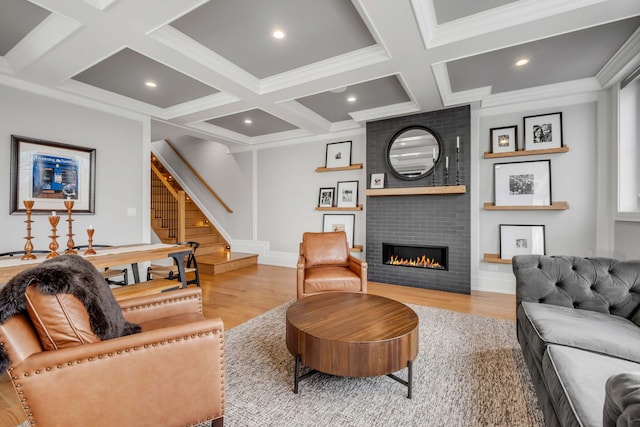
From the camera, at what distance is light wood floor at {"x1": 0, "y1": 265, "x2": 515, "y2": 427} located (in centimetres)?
313

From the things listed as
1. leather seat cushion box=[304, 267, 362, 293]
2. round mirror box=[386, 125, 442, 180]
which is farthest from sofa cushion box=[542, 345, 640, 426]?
round mirror box=[386, 125, 442, 180]

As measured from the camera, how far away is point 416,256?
4.34 meters

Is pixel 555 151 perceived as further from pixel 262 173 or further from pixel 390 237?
pixel 262 173

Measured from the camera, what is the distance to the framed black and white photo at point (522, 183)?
143 inches

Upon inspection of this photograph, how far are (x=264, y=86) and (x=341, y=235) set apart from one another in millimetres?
2058

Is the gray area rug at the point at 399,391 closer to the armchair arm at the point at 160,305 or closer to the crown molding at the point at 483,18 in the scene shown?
the armchair arm at the point at 160,305

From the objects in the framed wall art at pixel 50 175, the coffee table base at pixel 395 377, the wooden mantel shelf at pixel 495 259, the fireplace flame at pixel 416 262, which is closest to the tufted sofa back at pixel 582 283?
the coffee table base at pixel 395 377

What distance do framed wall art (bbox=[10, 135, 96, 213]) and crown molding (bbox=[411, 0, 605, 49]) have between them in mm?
4006

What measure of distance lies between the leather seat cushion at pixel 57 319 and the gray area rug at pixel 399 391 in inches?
34.5

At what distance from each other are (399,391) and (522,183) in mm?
3342

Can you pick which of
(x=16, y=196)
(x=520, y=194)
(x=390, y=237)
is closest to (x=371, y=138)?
(x=390, y=237)

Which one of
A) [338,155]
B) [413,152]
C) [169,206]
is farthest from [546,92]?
[169,206]

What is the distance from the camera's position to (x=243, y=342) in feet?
7.83

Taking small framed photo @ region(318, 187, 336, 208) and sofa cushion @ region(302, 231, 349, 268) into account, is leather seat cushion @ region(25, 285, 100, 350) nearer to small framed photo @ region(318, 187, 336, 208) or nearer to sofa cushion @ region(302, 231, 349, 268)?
sofa cushion @ region(302, 231, 349, 268)
